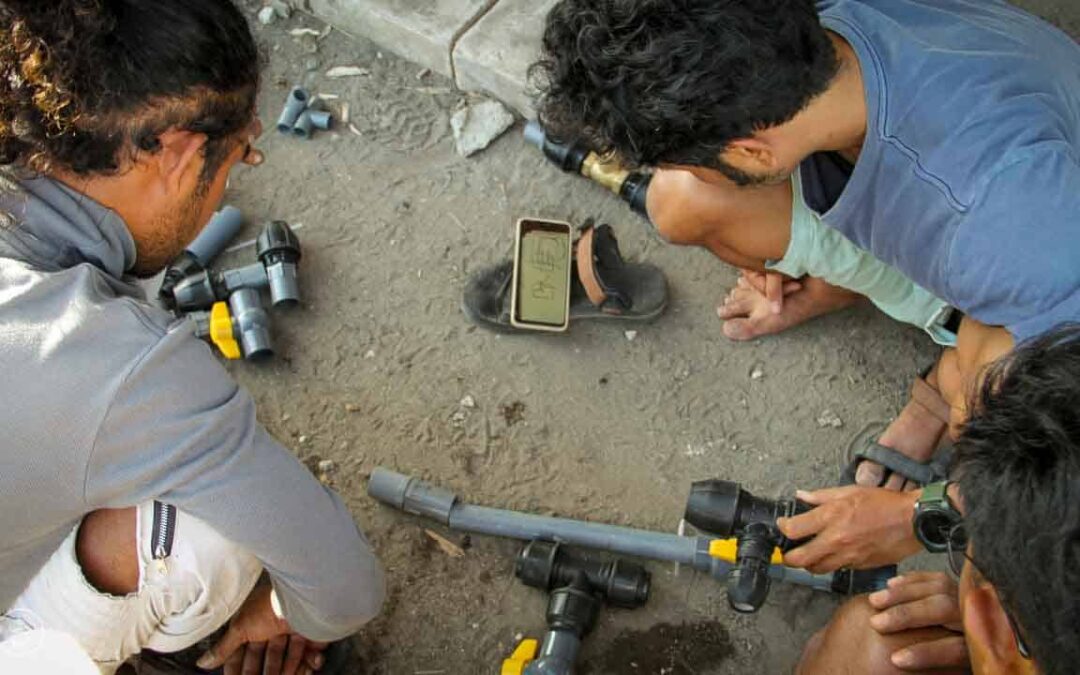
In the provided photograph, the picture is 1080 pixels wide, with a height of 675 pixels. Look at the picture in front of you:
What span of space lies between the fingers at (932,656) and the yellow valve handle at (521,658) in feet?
2.36

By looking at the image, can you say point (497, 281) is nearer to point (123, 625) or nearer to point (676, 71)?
point (676, 71)

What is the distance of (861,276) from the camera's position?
226cm

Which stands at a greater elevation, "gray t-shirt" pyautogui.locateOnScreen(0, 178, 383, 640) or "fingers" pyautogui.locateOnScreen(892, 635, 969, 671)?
"gray t-shirt" pyautogui.locateOnScreen(0, 178, 383, 640)

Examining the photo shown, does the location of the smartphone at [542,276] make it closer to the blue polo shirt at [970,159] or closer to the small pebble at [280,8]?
the blue polo shirt at [970,159]

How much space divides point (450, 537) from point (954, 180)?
1296 millimetres

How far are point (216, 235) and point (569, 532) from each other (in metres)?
1.25

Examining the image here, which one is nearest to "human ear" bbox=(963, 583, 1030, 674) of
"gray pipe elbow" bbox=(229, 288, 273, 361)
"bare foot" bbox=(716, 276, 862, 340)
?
"bare foot" bbox=(716, 276, 862, 340)

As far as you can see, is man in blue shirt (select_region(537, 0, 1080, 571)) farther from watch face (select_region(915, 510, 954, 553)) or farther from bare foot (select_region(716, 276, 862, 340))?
bare foot (select_region(716, 276, 862, 340))

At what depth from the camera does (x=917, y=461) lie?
2312 millimetres

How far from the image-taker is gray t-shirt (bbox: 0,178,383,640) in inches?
56.2

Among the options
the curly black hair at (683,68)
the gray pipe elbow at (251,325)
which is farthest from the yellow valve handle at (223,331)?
the curly black hair at (683,68)

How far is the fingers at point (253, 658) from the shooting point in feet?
6.85

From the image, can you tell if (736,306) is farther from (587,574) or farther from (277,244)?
(277,244)

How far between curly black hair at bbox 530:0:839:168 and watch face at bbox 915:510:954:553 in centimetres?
73
